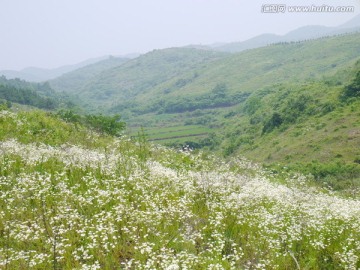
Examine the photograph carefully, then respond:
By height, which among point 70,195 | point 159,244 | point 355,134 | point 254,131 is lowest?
point 254,131

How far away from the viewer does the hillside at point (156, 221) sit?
5992 millimetres

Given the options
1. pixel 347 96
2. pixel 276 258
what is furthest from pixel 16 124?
pixel 347 96

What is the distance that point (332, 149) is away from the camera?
142 feet

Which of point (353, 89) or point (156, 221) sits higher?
point (156, 221)

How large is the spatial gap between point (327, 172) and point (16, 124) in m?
30.7

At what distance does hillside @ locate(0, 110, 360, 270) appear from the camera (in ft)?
19.7

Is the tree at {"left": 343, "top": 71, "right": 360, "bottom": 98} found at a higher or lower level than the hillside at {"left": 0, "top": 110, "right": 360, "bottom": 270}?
lower

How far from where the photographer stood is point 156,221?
6883 millimetres

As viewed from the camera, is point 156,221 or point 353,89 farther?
point 353,89

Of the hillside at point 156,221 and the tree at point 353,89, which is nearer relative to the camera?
the hillside at point 156,221

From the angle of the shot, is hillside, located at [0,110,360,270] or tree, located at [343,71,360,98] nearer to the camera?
hillside, located at [0,110,360,270]

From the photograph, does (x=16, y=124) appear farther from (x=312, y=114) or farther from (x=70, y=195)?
(x=312, y=114)

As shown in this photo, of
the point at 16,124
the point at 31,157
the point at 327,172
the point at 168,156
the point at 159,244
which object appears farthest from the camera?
the point at 327,172

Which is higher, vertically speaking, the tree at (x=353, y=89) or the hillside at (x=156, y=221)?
the hillside at (x=156, y=221)
